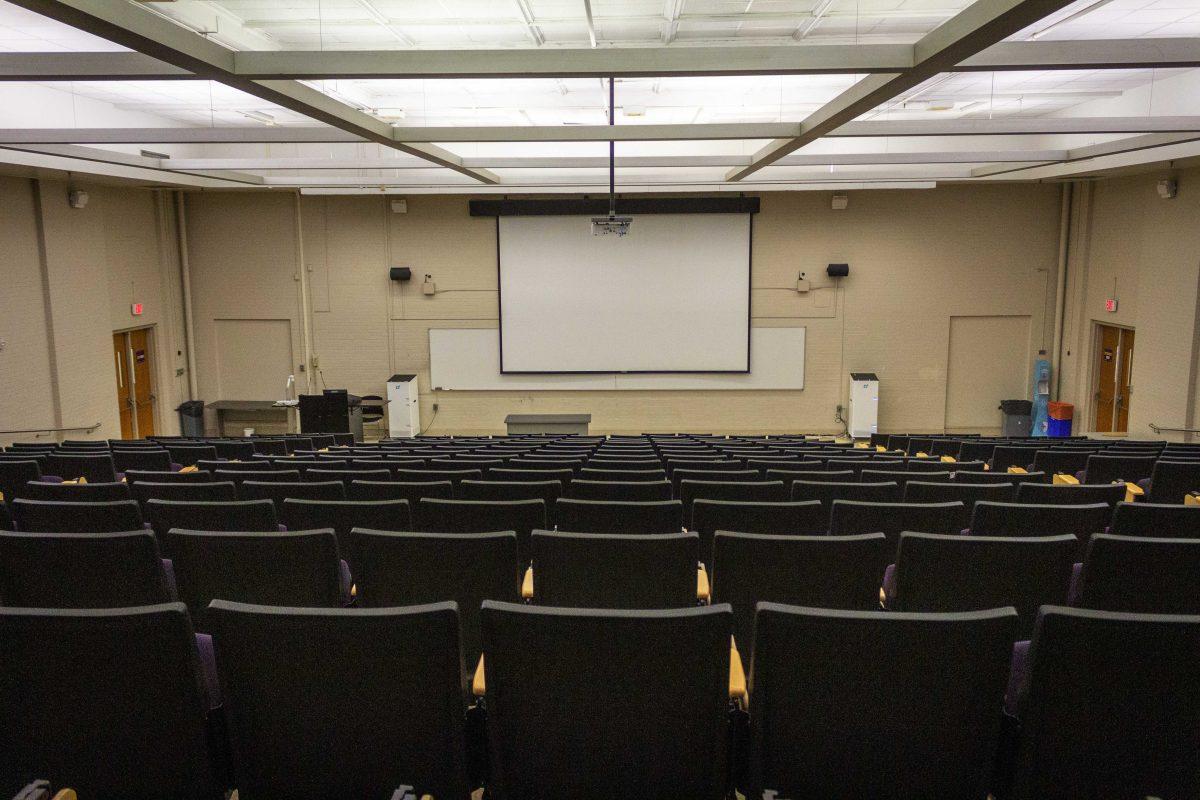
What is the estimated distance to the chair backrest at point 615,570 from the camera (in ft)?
9.91

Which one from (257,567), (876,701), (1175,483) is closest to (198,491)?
(257,567)

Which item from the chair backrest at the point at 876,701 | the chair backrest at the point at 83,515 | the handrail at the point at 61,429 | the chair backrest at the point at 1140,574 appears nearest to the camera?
the chair backrest at the point at 876,701

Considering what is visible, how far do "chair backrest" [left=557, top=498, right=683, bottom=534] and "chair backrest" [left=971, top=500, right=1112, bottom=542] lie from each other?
55.4 inches

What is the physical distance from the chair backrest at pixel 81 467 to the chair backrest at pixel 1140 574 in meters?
6.47

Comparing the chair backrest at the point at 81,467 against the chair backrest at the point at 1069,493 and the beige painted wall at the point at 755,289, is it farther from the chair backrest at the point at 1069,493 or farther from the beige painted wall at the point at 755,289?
the beige painted wall at the point at 755,289

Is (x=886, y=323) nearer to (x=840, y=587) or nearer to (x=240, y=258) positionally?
(x=240, y=258)

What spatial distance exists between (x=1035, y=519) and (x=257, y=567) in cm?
338

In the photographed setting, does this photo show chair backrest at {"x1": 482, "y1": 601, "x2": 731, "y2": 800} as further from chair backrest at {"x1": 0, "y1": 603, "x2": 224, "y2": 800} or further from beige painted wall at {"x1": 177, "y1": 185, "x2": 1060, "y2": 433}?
beige painted wall at {"x1": 177, "y1": 185, "x2": 1060, "y2": 433}

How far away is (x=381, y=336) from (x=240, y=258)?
2.93 metres

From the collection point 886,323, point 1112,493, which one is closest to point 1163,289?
point 886,323

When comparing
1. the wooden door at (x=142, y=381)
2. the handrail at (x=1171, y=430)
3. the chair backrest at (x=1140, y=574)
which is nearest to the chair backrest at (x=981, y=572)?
the chair backrest at (x=1140, y=574)

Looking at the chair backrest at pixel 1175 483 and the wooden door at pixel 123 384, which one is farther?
the wooden door at pixel 123 384

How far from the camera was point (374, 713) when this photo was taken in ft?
6.59

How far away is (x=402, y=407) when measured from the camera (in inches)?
579
